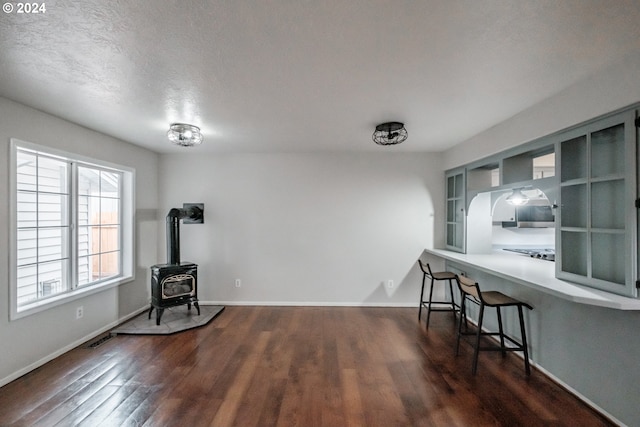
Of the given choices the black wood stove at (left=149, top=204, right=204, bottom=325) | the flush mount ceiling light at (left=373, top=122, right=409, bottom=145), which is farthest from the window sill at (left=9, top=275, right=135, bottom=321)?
the flush mount ceiling light at (left=373, top=122, right=409, bottom=145)

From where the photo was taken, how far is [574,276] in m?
2.25

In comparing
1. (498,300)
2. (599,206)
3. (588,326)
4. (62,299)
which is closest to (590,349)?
(588,326)

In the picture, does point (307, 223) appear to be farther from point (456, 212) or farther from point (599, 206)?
point (599, 206)

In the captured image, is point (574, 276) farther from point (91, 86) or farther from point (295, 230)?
point (91, 86)

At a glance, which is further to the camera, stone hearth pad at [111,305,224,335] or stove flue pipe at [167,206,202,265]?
stove flue pipe at [167,206,202,265]

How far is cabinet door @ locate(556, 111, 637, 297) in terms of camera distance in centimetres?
184

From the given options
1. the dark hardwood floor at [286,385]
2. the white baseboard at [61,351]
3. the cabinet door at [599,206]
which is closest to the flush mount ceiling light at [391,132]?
the cabinet door at [599,206]

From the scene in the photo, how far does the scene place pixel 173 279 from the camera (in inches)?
152

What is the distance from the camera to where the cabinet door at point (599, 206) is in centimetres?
184

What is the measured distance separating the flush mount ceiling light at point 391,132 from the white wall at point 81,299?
343 cm

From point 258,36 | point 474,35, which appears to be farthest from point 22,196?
point 474,35

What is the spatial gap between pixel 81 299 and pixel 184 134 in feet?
7.44

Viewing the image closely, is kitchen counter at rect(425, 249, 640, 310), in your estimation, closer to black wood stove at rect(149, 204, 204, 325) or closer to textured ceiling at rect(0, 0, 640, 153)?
textured ceiling at rect(0, 0, 640, 153)

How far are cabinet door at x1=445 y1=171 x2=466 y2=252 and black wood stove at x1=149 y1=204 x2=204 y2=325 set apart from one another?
3.93 metres
